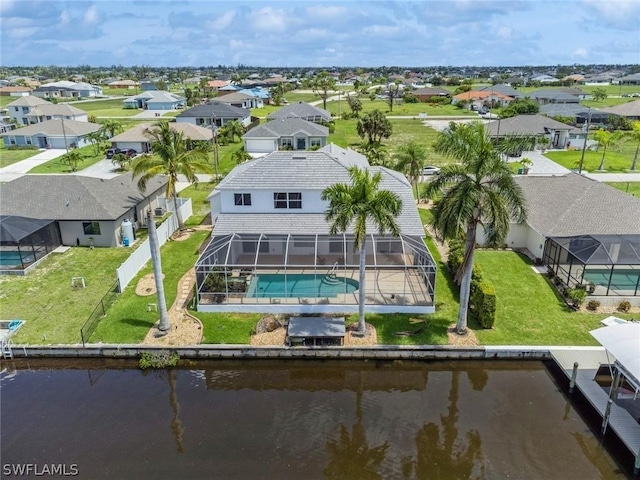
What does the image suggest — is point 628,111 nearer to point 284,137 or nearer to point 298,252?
point 284,137

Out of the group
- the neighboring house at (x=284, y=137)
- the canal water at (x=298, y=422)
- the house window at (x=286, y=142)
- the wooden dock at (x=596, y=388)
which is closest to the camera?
the canal water at (x=298, y=422)

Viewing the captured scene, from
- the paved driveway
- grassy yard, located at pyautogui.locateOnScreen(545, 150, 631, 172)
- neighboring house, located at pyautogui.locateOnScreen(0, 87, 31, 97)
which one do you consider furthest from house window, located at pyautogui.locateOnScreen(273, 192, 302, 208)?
neighboring house, located at pyautogui.locateOnScreen(0, 87, 31, 97)

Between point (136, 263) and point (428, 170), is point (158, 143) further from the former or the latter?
point (428, 170)

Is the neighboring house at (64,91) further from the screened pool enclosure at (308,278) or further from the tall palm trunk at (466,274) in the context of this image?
the tall palm trunk at (466,274)

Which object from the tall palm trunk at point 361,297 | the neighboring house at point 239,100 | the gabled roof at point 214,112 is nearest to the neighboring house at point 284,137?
the gabled roof at point 214,112

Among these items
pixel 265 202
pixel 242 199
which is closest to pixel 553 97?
pixel 265 202

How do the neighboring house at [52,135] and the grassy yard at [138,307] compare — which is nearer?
the grassy yard at [138,307]

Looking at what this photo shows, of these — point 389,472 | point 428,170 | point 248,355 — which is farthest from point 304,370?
point 428,170
